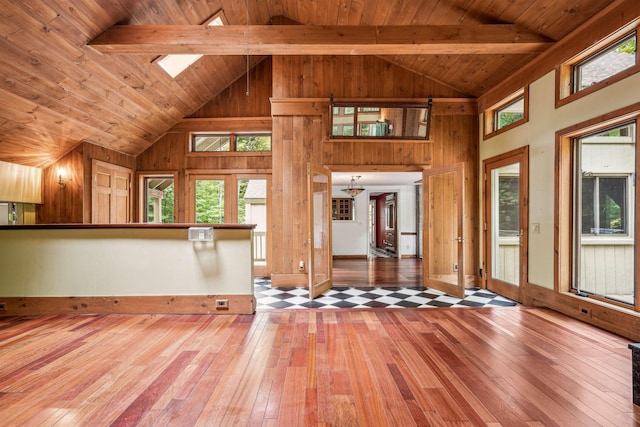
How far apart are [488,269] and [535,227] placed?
4.09ft

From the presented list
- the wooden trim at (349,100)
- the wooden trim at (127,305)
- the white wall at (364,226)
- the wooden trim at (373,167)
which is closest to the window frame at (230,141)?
the wooden trim at (349,100)

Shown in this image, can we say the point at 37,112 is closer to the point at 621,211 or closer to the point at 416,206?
the point at 621,211

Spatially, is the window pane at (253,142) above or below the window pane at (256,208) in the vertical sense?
above

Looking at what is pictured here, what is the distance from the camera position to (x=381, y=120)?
5293 mm

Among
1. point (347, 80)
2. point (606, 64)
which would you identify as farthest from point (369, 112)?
point (606, 64)

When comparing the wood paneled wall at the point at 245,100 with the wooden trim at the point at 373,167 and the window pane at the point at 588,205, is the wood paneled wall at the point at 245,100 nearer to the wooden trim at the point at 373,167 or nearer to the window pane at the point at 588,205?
the wooden trim at the point at 373,167

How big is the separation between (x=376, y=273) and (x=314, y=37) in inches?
180

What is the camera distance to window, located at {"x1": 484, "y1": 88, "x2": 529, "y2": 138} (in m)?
4.24

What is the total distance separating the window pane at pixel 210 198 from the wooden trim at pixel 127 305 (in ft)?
9.10

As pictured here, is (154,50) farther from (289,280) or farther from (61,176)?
(289,280)

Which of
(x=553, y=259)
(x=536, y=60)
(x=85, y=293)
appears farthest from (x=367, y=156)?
(x=85, y=293)

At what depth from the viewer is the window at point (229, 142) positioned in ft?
20.5

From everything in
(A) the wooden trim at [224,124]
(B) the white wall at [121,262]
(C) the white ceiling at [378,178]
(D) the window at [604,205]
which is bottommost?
(B) the white wall at [121,262]

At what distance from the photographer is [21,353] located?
2.60m
